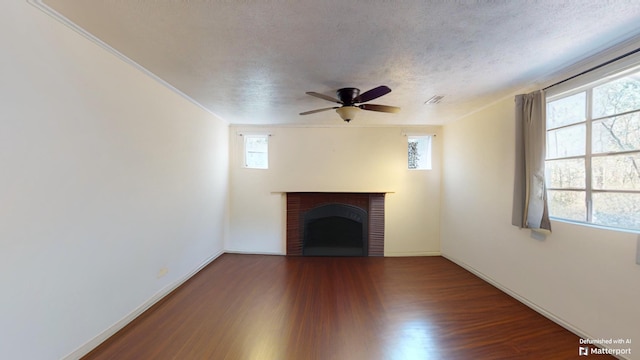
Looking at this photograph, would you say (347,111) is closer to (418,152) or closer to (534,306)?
(418,152)

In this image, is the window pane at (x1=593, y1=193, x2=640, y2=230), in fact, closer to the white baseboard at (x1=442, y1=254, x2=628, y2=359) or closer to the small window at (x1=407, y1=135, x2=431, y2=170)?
the white baseboard at (x1=442, y1=254, x2=628, y2=359)

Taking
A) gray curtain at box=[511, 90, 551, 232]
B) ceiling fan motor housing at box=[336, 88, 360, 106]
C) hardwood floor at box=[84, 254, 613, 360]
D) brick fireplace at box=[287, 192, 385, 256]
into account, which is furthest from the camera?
brick fireplace at box=[287, 192, 385, 256]

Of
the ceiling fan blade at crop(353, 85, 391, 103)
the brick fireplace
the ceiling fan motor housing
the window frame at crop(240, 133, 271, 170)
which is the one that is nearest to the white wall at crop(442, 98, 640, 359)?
the brick fireplace

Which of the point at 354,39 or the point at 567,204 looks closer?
the point at 354,39

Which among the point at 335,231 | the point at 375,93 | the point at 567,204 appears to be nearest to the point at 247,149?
the point at 335,231

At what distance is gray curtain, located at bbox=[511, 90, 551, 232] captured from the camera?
2.17 m

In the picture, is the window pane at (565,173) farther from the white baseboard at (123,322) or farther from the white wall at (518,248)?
the white baseboard at (123,322)

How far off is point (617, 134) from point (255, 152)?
4.40m

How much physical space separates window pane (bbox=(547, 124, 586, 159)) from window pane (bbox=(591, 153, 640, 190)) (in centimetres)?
17

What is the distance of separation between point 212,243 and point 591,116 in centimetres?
487

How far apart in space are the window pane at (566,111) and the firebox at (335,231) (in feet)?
8.90

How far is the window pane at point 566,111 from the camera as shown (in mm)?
2016

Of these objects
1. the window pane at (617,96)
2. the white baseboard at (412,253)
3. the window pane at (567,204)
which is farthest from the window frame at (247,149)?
the window pane at (617,96)

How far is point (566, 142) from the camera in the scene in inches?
83.4
